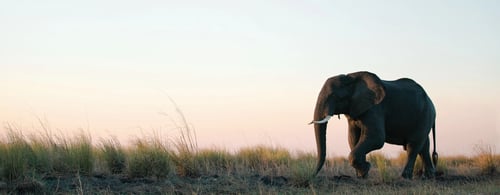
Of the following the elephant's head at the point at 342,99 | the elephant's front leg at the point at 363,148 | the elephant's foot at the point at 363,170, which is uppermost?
the elephant's head at the point at 342,99

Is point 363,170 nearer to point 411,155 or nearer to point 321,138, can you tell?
point 321,138

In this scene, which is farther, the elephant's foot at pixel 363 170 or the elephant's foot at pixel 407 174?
the elephant's foot at pixel 407 174

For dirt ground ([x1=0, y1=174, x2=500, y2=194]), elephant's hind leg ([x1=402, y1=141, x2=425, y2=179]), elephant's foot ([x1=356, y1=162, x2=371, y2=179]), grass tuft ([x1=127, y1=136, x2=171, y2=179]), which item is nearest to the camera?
dirt ground ([x1=0, y1=174, x2=500, y2=194])

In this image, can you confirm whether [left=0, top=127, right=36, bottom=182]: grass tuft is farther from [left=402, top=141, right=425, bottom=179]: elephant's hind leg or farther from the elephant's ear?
[left=402, top=141, right=425, bottom=179]: elephant's hind leg

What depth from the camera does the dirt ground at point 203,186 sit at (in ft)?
29.0

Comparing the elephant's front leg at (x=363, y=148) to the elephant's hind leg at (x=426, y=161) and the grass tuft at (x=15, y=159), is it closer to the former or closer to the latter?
the elephant's hind leg at (x=426, y=161)

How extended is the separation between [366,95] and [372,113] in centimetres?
37

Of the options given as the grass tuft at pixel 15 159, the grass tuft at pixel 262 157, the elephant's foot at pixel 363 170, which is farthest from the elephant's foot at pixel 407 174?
the grass tuft at pixel 15 159

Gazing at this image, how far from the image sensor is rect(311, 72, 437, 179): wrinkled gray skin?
12.5 meters

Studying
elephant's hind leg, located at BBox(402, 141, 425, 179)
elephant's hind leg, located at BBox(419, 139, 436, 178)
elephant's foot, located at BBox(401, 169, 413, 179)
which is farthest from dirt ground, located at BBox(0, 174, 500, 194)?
elephant's hind leg, located at BBox(419, 139, 436, 178)

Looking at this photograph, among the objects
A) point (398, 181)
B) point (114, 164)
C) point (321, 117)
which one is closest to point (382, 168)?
point (398, 181)

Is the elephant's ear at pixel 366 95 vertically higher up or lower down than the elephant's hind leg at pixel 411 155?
higher up

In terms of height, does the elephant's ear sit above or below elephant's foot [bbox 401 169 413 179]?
above

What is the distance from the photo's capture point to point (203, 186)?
9445 millimetres
